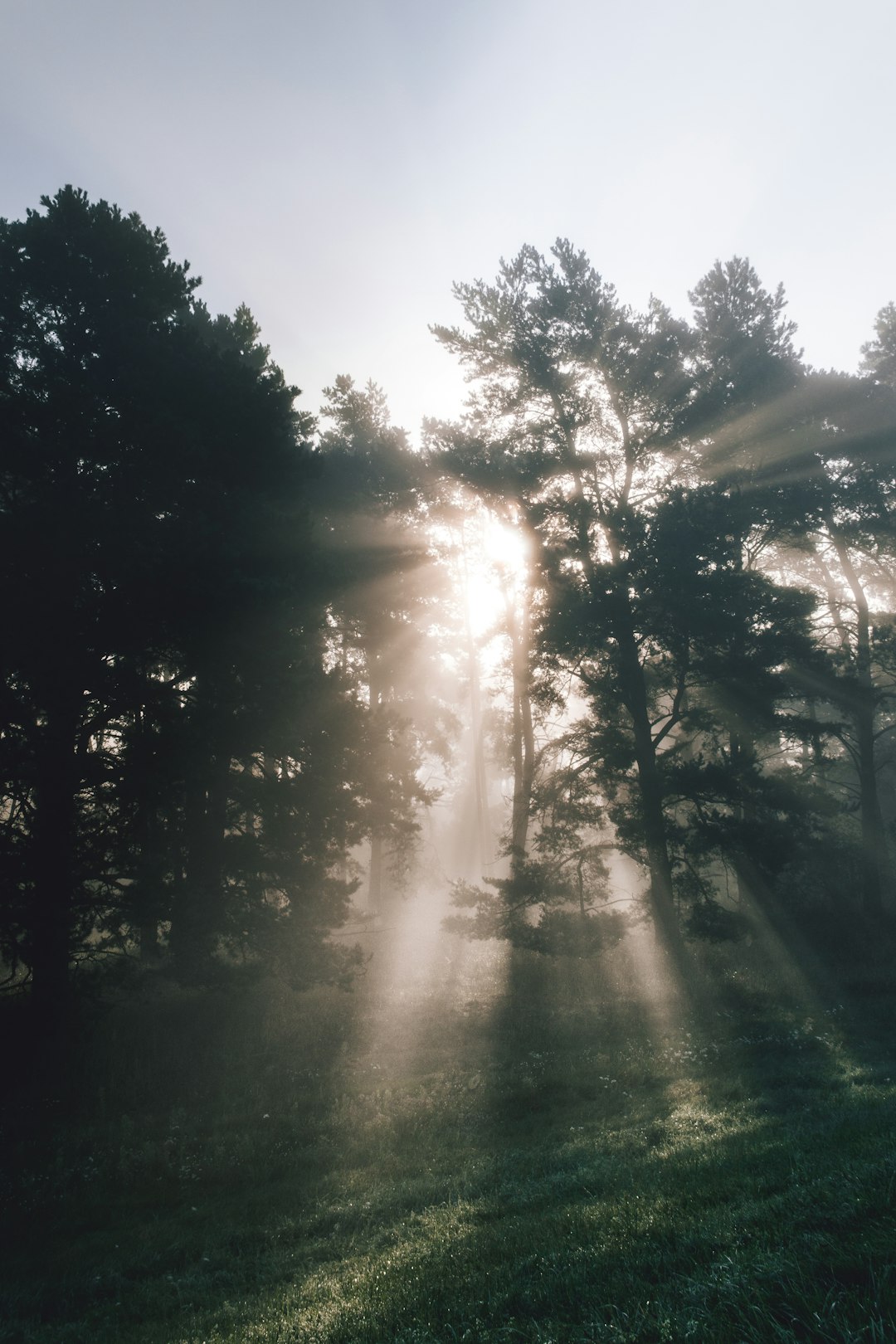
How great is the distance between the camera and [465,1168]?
9359 mm

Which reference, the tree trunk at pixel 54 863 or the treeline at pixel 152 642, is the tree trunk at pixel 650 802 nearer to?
the treeline at pixel 152 642

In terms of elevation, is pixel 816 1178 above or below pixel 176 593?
below

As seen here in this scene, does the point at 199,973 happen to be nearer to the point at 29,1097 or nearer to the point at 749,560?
the point at 29,1097

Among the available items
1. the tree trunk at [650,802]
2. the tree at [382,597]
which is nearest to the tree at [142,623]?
the tree at [382,597]

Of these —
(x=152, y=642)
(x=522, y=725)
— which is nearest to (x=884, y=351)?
(x=522, y=725)

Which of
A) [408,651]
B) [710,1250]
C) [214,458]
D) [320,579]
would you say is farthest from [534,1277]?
[408,651]

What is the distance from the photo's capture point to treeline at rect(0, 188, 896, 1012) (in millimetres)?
14023

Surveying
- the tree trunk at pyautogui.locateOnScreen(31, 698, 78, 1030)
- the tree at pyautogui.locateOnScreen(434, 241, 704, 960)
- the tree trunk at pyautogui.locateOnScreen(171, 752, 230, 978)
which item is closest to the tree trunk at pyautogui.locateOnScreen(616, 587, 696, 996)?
the tree at pyautogui.locateOnScreen(434, 241, 704, 960)

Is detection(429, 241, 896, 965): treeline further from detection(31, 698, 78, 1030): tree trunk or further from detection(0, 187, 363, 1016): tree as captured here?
detection(31, 698, 78, 1030): tree trunk

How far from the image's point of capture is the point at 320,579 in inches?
657

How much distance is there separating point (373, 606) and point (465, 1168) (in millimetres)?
16466

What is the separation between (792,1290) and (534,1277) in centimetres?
200

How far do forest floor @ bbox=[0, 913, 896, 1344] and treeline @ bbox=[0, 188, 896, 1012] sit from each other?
6.61ft

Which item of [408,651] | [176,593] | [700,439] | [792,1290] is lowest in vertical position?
[792,1290]
